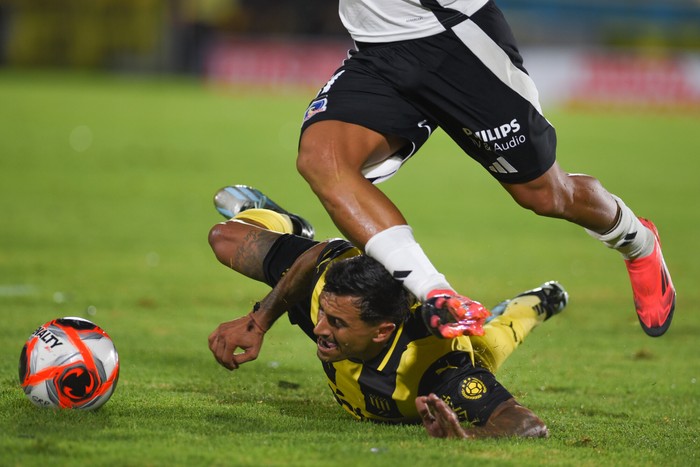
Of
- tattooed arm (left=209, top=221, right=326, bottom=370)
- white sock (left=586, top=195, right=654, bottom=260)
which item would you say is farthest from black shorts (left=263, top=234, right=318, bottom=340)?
white sock (left=586, top=195, right=654, bottom=260)

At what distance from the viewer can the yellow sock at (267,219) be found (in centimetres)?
599

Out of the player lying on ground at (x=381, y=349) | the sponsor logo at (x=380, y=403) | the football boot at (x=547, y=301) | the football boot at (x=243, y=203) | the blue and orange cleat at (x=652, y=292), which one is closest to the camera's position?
the player lying on ground at (x=381, y=349)

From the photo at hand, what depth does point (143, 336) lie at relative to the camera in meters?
6.92

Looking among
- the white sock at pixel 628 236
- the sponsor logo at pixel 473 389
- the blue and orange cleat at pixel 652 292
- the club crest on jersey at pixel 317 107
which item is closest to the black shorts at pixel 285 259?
the club crest on jersey at pixel 317 107

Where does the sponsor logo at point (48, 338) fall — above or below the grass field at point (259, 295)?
above

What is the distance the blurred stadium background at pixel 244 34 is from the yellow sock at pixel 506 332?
29858 mm

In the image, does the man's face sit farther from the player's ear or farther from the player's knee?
the player's knee

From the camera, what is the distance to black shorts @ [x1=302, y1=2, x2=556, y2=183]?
4992 millimetres

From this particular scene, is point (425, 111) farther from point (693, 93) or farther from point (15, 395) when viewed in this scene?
point (693, 93)

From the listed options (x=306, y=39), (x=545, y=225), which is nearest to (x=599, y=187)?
(x=545, y=225)

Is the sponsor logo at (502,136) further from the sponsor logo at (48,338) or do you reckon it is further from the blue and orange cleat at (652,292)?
the sponsor logo at (48,338)

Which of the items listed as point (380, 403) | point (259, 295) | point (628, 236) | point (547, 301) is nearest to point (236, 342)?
point (380, 403)

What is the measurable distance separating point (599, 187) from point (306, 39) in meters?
35.0

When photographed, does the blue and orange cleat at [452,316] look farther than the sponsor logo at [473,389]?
No
